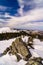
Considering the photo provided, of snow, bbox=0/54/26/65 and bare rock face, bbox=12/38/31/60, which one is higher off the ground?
bare rock face, bbox=12/38/31/60

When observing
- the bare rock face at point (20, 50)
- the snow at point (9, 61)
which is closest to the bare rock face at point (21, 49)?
the bare rock face at point (20, 50)

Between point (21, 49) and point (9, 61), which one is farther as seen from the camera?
point (21, 49)

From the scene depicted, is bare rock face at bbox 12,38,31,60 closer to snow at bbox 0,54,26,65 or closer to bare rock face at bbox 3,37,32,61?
bare rock face at bbox 3,37,32,61

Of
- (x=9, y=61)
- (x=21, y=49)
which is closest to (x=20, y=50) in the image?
(x=21, y=49)

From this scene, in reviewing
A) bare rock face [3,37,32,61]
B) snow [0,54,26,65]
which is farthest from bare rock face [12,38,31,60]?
snow [0,54,26,65]

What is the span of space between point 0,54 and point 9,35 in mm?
9522

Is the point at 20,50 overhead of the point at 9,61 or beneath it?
overhead

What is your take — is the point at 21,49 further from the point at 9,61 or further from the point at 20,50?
the point at 9,61

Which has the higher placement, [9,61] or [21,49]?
[21,49]

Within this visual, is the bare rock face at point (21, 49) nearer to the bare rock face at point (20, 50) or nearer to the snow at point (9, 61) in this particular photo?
the bare rock face at point (20, 50)

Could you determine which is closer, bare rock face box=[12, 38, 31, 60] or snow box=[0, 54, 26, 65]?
snow box=[0, 54, 26, 65]

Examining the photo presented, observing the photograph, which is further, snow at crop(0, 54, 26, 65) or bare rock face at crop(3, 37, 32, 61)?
bare rock face at crop(3, 37, 32, 61)

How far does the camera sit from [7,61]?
40.4 ft

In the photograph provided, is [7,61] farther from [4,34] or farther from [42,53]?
[4,34]
